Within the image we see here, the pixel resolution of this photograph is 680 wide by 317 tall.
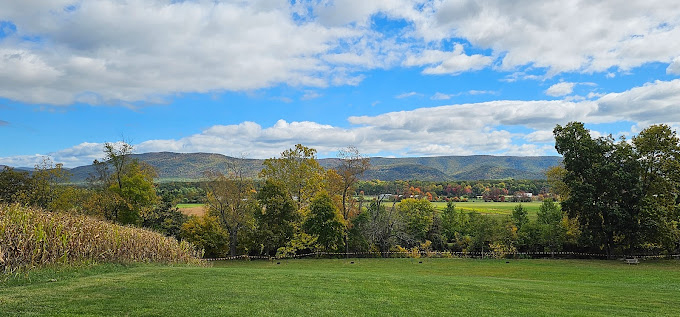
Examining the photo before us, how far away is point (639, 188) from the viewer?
95.1 ft

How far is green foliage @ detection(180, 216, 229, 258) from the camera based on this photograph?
122ft

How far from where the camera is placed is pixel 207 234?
37.4 meters

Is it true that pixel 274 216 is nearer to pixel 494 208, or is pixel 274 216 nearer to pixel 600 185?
pixel 600 185

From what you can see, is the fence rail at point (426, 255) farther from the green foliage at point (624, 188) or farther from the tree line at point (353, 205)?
the green foliage at point (624, 188)

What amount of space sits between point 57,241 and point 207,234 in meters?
26.1

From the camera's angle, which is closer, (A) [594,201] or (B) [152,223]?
(A) [594,201]

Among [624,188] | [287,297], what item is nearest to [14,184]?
[287,297]

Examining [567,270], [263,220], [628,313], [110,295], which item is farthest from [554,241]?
[110,295]

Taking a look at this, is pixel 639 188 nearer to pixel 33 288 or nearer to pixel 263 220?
pixel 263 220

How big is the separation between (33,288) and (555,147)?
3501 centimetres

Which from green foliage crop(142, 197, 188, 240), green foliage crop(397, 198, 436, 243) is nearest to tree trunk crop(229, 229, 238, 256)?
green foliage crop(142, 197, 188, 240)

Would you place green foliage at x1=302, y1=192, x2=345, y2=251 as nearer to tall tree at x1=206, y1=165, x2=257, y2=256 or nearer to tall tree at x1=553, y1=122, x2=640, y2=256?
tall tree at x1=206, y1=165, x2=257, y2=256

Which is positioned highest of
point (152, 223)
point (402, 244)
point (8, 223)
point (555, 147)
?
point (555, 147)

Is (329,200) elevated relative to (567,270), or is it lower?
elevated
